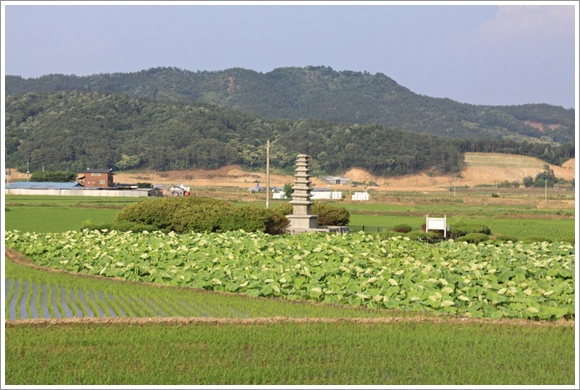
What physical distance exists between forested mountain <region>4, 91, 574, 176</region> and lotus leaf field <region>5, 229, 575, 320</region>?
11803 cm

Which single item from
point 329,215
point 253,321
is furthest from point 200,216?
point 253,321

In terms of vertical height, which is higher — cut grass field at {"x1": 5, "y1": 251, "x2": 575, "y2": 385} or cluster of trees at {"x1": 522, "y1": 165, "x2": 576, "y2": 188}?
cut grass field at {"x1": 5, "y1": 251, "x2": 575, "y2": 385}

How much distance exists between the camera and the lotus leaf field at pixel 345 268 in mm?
16656

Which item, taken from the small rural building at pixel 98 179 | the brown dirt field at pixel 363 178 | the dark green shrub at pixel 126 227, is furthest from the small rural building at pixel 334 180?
the dark green shrub at pixel 126 227

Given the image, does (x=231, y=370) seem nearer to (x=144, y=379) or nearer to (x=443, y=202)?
(x=144, y=379)

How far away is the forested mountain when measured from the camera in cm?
14525

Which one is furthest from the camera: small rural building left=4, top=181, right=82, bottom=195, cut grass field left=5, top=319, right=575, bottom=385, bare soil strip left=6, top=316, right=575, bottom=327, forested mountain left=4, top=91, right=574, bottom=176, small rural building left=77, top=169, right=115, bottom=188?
forested mountain left=4, top=91, right=574, bottom=176

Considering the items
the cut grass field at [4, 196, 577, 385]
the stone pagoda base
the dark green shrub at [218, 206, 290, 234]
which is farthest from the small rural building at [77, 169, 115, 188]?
the cut grass field at [4, 196, 577, 385]

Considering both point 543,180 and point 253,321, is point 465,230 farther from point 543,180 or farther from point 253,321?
point 543,180

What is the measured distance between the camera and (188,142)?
15262 centimetres

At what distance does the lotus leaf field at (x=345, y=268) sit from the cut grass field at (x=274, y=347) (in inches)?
33.7

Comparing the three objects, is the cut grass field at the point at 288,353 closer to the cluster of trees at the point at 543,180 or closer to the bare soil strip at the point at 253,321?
the bare soil strip at the point at 253,321

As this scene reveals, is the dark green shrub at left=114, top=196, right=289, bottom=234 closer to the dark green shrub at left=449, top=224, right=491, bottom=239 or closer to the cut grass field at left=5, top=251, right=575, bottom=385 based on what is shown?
the dark green shrub at left=449, top=224, right=491, bottom=239

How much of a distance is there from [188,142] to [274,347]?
464ft
